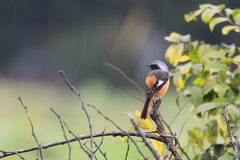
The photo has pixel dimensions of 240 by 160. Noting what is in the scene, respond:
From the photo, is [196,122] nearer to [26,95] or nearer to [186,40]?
[26,95]

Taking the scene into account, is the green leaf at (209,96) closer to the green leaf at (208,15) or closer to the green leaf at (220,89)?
the green leaf at (220,89)

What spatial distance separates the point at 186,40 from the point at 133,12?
13.1m

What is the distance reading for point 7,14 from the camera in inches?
632

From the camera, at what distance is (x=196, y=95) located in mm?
2932

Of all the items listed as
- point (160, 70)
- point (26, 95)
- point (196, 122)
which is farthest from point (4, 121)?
point (160, 70)

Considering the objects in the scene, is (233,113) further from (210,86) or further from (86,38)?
(86,38)

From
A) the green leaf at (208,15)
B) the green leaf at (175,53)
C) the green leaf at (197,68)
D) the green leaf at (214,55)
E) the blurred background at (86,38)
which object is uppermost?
the green leaf at (208,15)

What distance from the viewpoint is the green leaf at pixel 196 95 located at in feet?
9.56

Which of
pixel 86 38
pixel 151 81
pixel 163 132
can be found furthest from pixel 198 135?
pixel 86 38

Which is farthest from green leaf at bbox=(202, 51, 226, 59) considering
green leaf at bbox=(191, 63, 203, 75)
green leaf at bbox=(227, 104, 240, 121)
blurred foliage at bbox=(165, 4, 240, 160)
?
green leaf at bbox=(227, 104, 240, 121)

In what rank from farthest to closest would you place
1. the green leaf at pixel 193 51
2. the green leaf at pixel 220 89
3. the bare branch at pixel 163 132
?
the green leaf at pixel 193 51 < the green leaf at pixel 220 89 < the bare branch at pixel 163 132

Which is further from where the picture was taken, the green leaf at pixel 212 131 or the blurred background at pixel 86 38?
the blurred background at pixel 86 38

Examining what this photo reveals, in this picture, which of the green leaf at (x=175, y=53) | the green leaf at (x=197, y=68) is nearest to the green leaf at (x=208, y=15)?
the green leaf at (x=175, y=53)

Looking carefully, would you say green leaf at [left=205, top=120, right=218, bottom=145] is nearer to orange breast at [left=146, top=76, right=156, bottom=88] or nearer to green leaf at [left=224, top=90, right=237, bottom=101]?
green leaf at [left=224, top=90, right=237, bottom=101]
